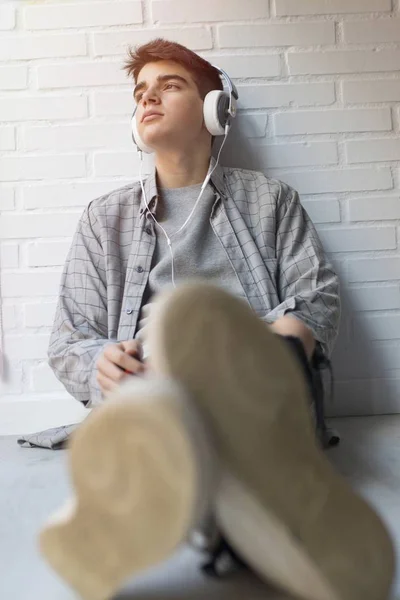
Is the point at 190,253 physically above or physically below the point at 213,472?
above

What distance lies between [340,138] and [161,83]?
1.77ft

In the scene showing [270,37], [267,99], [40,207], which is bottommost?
[40,207]

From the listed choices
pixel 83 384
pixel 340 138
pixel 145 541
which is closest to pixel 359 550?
pixel 145 541

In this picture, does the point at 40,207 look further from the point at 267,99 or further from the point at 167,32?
the point at 267,99

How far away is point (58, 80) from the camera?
1561mm

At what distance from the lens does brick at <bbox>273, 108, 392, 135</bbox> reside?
156cm

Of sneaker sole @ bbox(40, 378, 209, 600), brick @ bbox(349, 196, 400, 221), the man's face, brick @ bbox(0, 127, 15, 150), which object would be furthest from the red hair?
sneaker sole @ bbox(40, 378, 209, 600)

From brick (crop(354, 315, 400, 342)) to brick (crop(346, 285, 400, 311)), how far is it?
3 cm

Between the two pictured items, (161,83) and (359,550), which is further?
(161,83)

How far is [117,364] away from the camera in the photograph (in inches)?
37.2

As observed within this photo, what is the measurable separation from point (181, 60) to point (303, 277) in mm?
600

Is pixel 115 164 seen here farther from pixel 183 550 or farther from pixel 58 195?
pixel 183 550

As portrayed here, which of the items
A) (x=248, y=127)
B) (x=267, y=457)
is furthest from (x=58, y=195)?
(x=267, y=457)

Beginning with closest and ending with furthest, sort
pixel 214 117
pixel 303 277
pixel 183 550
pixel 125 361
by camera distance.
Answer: pixel 183 550, pixel 125 361, pixel 303 277, pixel 214 117
